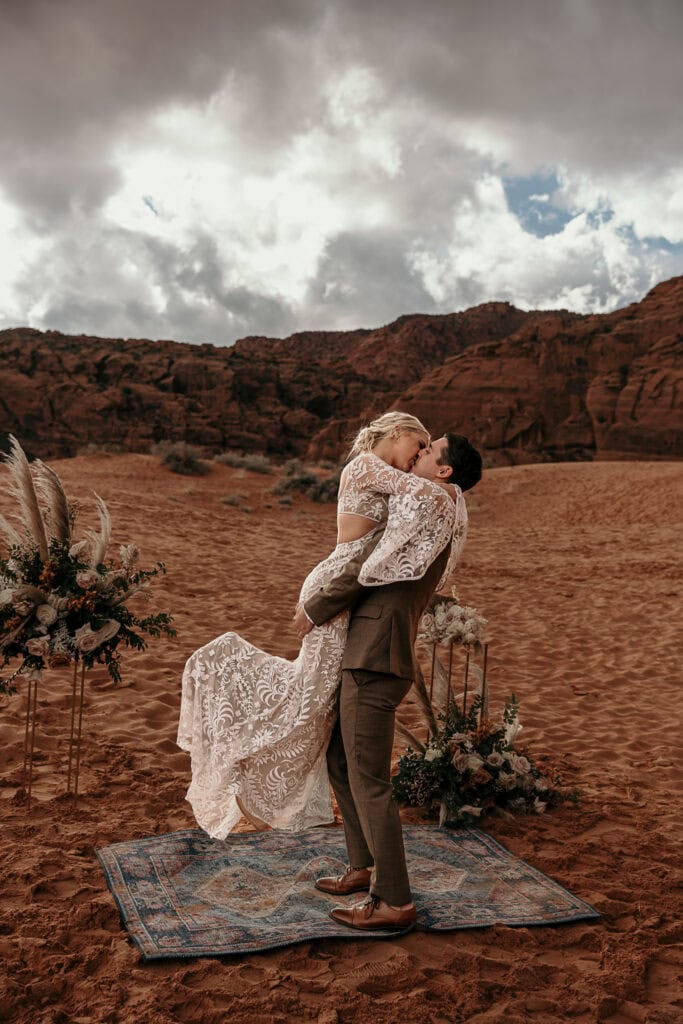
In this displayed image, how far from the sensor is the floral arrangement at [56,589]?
12.3 ft

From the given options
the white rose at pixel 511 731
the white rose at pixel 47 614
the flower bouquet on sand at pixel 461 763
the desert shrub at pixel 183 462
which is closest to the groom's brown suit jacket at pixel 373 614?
the flower bouquet on sand at pixel 461 763

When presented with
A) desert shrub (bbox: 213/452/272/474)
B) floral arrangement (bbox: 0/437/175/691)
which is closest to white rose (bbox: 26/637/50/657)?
floral arrangement (bbox: 0/437/175/691)

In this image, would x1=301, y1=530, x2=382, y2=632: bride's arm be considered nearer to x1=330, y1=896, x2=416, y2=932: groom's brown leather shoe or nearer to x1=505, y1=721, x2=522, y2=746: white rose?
x1=330, y1=896, x2=416, y2=932: groom's brown leather shoe

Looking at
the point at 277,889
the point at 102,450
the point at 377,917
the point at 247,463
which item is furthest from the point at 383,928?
the point at 102,450

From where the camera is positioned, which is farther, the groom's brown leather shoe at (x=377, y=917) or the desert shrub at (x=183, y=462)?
the desert shrub at (x=183, y=462)

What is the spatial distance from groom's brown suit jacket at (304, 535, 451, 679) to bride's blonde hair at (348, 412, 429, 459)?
0.40 metres

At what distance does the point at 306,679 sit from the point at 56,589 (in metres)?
1.51

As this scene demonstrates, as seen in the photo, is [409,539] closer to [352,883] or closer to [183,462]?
A: [352,883]

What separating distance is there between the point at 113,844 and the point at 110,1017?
1.31 metres

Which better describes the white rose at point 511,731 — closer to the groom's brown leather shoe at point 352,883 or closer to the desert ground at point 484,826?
the desert ground at point 484,826

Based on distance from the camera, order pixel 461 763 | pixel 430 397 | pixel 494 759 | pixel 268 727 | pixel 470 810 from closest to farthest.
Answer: pixel 268 727
pixel 470 810
pixel 461 763
pixel 494 759
pixel 430 397

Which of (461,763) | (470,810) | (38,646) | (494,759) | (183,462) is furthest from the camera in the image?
(183,462)

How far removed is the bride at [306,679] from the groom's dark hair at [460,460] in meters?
0.08

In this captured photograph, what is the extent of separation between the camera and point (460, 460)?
310 centimetres
